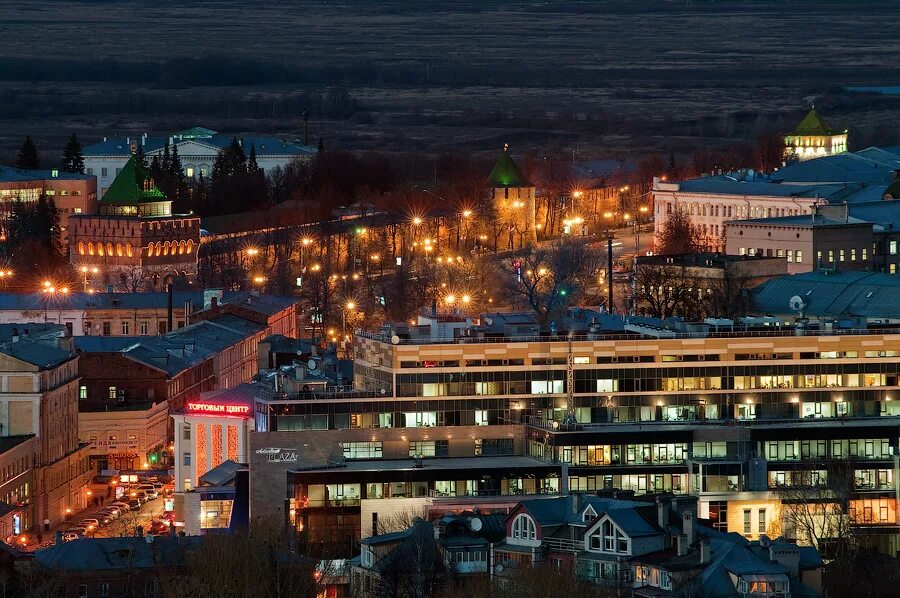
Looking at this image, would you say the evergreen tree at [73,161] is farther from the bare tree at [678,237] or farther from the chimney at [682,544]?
the chimney at [682,544]

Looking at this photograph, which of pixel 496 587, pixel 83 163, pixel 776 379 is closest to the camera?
pixel 496 587

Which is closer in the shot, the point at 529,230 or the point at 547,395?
the point at 547,395

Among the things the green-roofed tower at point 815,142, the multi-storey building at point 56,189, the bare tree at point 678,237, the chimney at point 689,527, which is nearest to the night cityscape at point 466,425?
the chimney at point 689,527

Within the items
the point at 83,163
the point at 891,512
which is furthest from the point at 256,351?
the point at 83,163

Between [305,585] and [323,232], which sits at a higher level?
[323,232]

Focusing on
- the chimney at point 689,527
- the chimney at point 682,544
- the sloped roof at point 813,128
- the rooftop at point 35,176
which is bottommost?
the chimney at point 682,544

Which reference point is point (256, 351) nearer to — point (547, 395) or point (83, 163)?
point (547, 395)

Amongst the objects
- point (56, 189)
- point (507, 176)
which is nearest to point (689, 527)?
point (507, 176)
